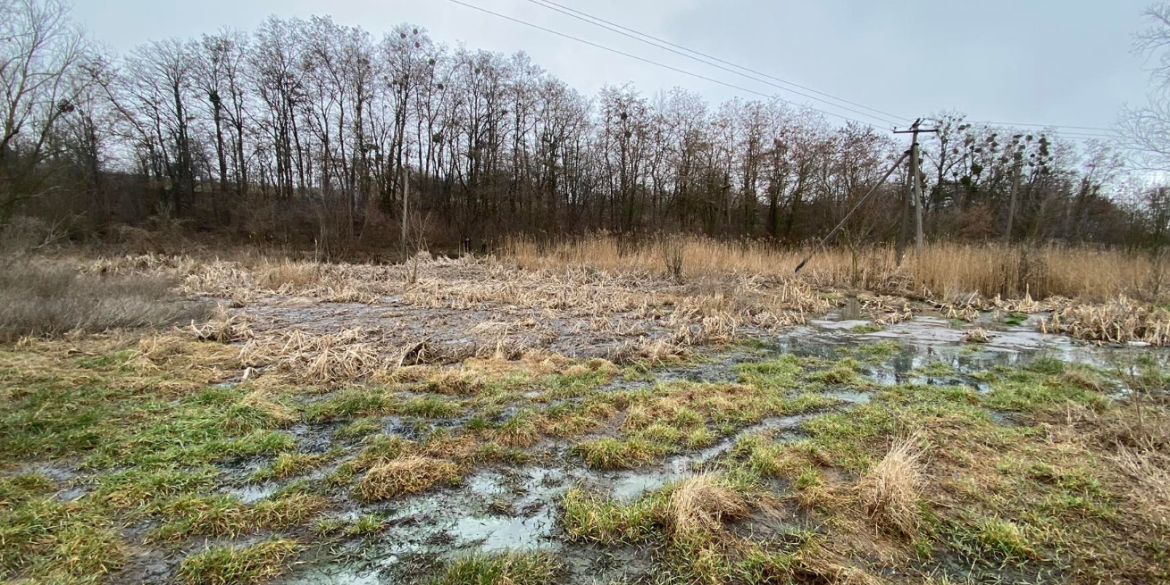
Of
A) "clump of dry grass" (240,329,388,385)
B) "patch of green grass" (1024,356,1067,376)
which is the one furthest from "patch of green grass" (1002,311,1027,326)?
"clump of dry grass" (240,329,388,385)

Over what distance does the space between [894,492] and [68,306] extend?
7897 mm

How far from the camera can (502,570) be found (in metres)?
1.77

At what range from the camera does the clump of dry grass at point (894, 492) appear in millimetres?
2049

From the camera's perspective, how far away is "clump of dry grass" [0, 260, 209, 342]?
15.8 feet

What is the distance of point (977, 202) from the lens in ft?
85.0

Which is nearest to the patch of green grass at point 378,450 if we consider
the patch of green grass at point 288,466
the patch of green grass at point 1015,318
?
the patch of green grass at point 288,466

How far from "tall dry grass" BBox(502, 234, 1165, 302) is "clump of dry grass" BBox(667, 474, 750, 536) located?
27.3 feet

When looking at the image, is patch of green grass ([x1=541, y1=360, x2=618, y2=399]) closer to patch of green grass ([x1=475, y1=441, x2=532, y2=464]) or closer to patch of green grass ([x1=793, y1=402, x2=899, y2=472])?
patch of green grass ([x1=475, y1=441, x2=532, y2=464])

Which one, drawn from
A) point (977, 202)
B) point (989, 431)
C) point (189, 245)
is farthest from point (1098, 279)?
point (189, 245)

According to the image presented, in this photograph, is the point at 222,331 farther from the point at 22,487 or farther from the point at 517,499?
the point at 517,499

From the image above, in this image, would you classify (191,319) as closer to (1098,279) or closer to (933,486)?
(933,486)

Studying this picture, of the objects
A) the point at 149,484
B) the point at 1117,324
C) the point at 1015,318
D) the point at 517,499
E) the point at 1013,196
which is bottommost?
the point at 517,499

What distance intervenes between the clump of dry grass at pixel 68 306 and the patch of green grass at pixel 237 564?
16.2ft

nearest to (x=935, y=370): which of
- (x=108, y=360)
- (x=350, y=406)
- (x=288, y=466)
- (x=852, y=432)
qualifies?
(x=852, y=432)
